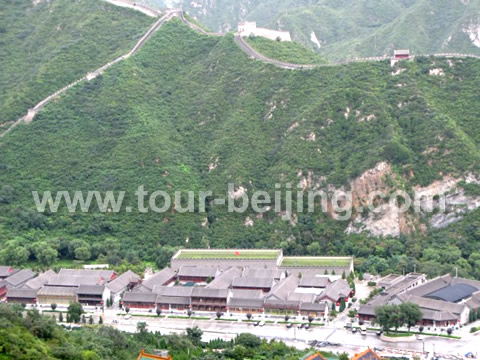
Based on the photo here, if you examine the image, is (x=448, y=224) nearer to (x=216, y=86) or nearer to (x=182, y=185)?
(x=182, y=185)

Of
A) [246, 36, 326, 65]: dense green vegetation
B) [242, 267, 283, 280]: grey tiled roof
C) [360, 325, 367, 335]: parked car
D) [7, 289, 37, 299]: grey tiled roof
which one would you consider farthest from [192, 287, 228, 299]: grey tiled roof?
[246, 36, 326, 65]: dense green vegetation

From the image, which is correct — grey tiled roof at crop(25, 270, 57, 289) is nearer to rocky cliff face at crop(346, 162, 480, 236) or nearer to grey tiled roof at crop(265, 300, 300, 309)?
grey tiled roof at crop(265, 300, 300, 309)

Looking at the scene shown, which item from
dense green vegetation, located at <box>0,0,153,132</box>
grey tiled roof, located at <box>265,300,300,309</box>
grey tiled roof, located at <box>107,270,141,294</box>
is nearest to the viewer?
grey tiled roof, located at <box>265,300,300,309</box>

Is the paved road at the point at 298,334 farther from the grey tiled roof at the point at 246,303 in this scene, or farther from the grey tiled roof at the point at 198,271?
the grey tiled roof at the point at 198,271

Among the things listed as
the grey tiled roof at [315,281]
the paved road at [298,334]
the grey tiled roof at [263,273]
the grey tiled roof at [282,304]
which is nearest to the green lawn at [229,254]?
the grey tiled roof at [263,273]

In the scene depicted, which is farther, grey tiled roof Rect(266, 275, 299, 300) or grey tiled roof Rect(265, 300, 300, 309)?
grey tiled roof Rect(266, 275, 299, 300)

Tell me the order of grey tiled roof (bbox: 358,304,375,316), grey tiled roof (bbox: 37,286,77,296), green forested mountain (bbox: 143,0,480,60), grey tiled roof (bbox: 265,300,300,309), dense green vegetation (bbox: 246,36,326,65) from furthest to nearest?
green forested mountain (bbox: 143,0,480,60) → dense green vegetation (bbox: 246,36,326,65) → grey tiled roof (bbox: 37,286,77,296) → grey tiled roof (bbox: 265,300,300,309) → grey tiled roof (bbox: 358,304,375,316)

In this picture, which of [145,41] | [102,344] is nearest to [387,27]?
[145,41]
